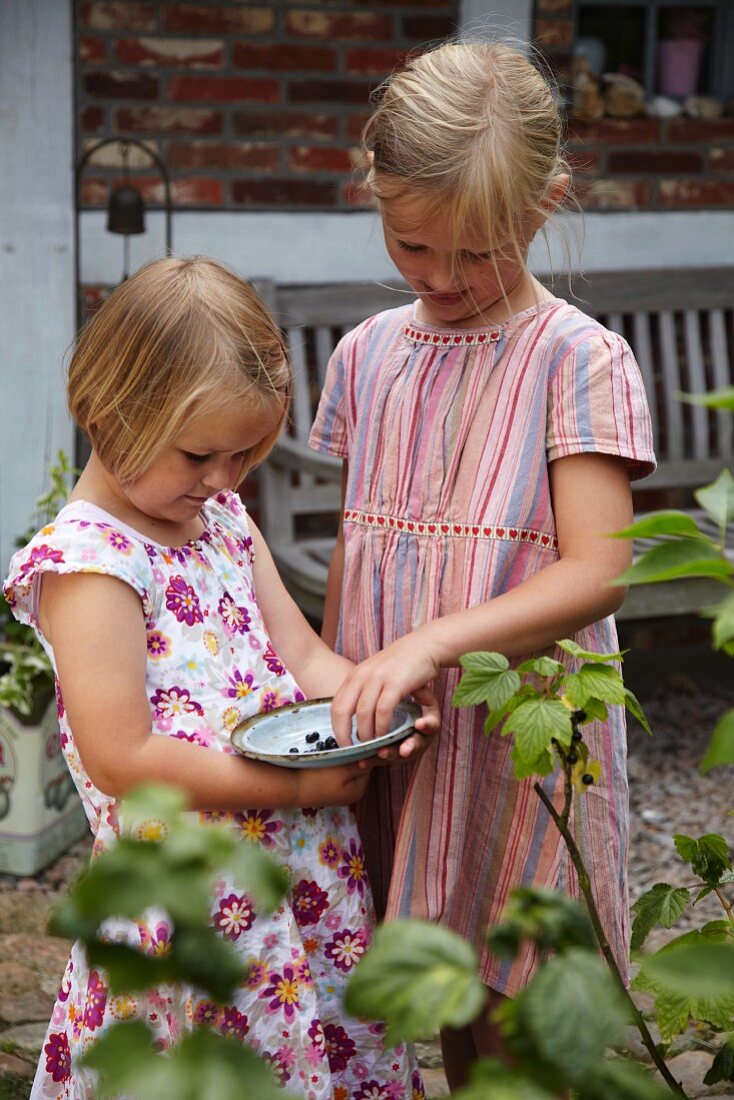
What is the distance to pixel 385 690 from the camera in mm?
1334

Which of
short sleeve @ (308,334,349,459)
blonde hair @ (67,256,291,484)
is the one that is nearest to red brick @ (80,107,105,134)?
short sleeve @ (308,334,349,459)

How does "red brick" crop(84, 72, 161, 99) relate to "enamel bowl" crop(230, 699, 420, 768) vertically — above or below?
above

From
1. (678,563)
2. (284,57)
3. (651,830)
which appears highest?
(284,57)

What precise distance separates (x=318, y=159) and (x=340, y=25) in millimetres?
401

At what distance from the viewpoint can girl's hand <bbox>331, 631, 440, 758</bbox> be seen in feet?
4.38

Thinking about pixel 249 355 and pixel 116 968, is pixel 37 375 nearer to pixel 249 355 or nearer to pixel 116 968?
pixel 249 355

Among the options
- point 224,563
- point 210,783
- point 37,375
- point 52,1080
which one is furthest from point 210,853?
point 37,375

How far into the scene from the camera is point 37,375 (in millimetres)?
3699

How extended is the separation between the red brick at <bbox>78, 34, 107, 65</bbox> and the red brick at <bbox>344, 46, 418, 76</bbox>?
2.39 ft

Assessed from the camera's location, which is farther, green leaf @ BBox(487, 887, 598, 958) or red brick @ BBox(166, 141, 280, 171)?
red brick @ BBox(166, 141, 280, 171)

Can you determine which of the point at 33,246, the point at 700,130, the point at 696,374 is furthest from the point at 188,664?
the point at 700,130

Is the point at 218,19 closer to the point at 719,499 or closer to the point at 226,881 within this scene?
the point at 226,881

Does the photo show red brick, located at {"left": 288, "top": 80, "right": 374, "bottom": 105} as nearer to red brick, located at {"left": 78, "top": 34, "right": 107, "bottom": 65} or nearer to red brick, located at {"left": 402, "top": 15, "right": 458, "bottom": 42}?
red brick, located at {"left": 402, "top": 15, "right": 458, "bottom": 42}

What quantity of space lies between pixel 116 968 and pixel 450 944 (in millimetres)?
137
